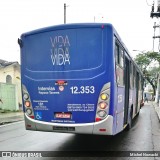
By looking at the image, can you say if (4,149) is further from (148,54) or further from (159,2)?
(148,54)

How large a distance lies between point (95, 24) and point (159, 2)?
11940 millimetres

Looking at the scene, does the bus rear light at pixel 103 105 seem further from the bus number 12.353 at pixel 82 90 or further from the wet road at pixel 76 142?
the wet road at pixel 76 142

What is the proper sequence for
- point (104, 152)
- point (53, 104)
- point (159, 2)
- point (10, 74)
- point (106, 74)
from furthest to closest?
point (10, 74)
point (159, 2)
point (104, 152)
point (53, 104)
point (106, 74)

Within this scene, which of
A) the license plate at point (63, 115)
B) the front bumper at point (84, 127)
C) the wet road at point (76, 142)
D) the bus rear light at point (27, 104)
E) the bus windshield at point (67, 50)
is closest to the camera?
the front bumper at point (84, 127)

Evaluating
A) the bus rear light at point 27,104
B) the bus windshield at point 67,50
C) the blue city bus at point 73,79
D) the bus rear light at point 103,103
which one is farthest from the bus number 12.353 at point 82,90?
the bus rear light at point 27,104

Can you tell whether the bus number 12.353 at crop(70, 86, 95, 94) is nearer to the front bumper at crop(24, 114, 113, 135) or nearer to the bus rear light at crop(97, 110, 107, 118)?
the bus rear light at crop(97, 110, 107, 118)

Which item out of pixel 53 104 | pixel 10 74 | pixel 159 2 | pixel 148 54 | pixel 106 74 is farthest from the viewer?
pixel 148 54

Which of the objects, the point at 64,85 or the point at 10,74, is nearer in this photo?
the point at 64,85

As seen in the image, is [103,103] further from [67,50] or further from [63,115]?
[67,50]

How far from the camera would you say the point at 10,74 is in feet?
96.7

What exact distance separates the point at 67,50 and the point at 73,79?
76 centimetres

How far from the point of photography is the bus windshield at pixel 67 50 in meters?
6.69

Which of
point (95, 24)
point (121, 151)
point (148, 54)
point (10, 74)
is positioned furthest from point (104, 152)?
point (148, 54)

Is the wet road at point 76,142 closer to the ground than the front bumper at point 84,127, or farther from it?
closer to the ground
